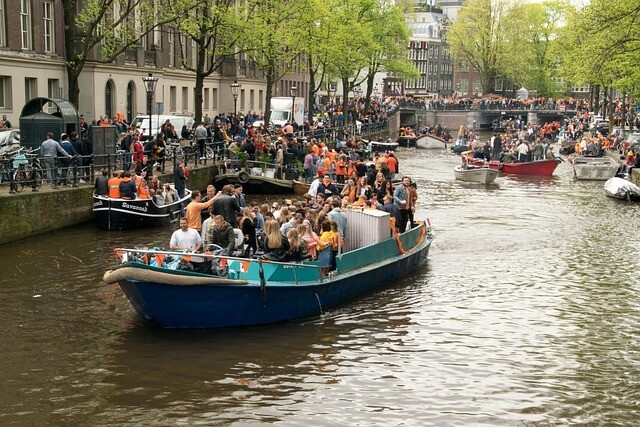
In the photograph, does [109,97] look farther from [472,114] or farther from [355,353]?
[472,114]

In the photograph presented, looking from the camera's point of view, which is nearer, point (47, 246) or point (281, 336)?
point (281, 336)

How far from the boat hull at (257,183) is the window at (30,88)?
395 inches

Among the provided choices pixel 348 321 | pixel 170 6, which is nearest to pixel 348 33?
pixel 170 6

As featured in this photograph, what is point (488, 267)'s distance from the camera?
23.2 metres

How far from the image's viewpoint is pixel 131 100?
50.4m

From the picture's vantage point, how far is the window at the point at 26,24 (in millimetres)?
39750

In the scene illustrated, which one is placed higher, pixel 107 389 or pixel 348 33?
pixel 348 33

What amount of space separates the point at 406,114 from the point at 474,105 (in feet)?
25.6

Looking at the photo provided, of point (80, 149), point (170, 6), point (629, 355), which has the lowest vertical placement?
point (629, 355)

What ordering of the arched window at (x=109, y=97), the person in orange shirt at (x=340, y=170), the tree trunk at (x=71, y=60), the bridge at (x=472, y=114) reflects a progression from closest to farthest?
the tree trunk at (x=71, y=60) < the person in orange shirt at (x=340, y=170) < the arched window at (x=109, y=97) < the bridge at (x=472, y=114)

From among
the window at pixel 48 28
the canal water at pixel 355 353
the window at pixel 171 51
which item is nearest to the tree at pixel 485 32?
the window at pixel 171 51

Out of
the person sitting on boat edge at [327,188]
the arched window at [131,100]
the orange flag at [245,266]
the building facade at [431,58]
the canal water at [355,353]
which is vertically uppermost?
the building facade at [431,58]

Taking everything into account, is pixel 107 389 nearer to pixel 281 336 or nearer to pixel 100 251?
pixel 281 336

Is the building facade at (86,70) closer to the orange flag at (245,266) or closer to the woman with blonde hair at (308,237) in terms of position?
the woman with blonde hair at (308,237)
